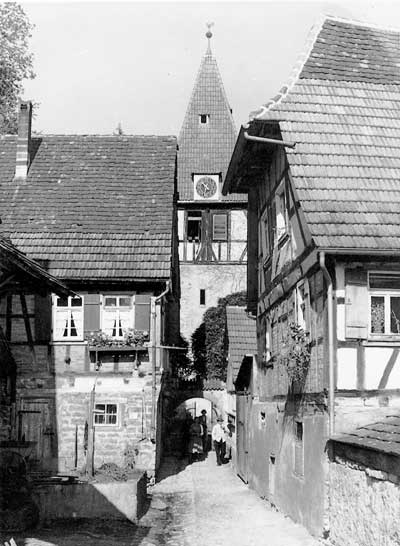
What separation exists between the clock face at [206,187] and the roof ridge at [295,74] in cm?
2745

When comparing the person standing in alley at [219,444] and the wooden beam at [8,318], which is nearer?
the wooden beam at [8,318]

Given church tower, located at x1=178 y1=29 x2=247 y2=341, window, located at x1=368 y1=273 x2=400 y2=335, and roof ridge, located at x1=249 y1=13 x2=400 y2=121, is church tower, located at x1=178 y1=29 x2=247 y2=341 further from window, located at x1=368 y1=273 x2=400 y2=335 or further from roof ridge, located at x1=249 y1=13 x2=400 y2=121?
window, located at x1=368 y1=273 x2=400 y2=335

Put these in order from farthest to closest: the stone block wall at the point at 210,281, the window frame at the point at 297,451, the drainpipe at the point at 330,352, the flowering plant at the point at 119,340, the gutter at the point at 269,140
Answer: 1. the stone block wall at the point at 210,281
2. the flowering plant at the point at 119,340
3. the window frame at the point at 297,451
4. the gutter at the point at 269,140
5. the drainpipe at the point at 330,352

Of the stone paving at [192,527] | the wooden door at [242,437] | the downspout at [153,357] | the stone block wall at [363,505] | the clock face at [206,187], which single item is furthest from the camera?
the clock face at [206,187]

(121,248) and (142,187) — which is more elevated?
(142,187)

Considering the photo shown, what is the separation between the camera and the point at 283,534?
13.9 meters

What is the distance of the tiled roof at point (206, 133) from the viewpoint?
148 ft

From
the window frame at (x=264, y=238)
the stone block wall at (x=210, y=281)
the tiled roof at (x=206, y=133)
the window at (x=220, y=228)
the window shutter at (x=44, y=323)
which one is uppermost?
the tiled roof at (x=206, y=133)

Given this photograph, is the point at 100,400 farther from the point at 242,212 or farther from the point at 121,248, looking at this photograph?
the point at 242,212

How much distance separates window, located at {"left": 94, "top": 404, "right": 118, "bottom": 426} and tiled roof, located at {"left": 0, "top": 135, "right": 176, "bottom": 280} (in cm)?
325

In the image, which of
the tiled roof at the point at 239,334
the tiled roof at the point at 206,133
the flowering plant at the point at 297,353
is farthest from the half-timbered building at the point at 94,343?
the tiled roof at the point at 206,133

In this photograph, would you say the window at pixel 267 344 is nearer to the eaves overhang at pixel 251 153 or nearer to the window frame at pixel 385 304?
the eaves overhang at pixel 251 153

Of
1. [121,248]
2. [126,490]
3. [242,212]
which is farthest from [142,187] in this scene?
[242,212]

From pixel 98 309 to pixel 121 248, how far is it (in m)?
1.87
